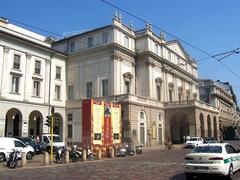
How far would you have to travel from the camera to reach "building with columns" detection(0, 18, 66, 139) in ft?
138

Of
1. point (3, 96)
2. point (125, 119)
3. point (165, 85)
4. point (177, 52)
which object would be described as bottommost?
point (125, 119)

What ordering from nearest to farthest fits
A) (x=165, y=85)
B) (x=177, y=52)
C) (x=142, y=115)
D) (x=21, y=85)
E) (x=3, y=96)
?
(x=3, y=96)
(x=21, y=85)
(x=142, y=115)
(x=165, y=85)
(x=177, y=52)

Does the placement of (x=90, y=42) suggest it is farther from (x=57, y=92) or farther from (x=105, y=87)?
(x=57, y=92)

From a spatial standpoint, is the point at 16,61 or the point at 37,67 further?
the point at 37,67

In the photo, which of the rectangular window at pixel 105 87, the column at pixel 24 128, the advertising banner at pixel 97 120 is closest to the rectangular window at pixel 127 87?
the rectangular window at pixel 105 87

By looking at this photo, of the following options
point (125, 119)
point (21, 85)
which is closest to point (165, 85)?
point (125, 119)

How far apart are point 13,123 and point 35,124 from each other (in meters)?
3.82

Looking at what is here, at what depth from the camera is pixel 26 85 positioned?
45.1 metres

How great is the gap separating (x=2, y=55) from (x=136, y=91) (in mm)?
22055

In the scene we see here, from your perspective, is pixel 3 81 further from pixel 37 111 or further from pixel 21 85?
pixel 37 111

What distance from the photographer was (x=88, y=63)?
174 feet

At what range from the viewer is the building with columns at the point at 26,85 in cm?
4203

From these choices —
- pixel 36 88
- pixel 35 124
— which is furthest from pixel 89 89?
pixel 35 124

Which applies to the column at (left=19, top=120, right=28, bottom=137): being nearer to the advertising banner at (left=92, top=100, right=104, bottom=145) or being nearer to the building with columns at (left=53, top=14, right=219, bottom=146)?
the building with columns at (left=53, top=14, right=219, bottom=146)
